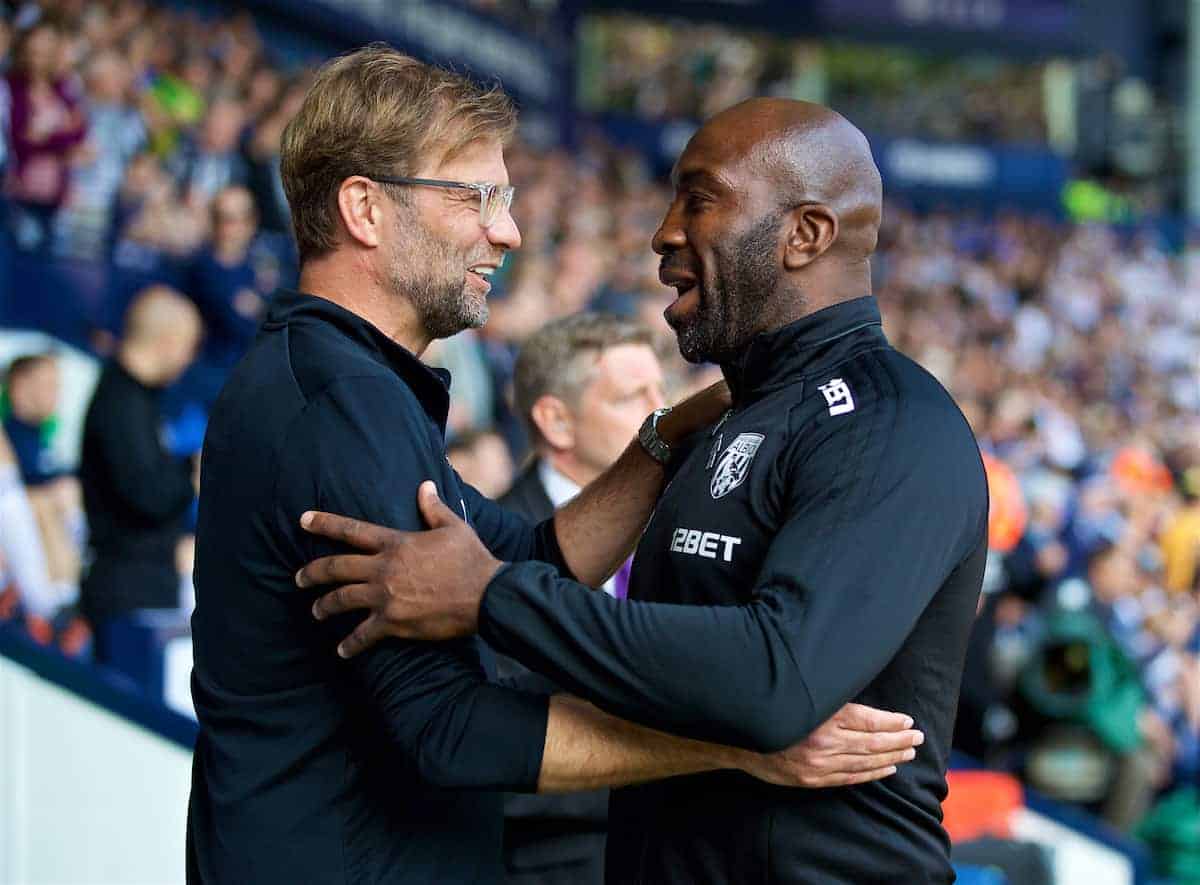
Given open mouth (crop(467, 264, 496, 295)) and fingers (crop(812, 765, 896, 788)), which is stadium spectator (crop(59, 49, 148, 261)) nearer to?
open mouth (crop(467, 264, 496, 295))

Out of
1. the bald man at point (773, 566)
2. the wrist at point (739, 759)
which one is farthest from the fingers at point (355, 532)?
the wrist at point (739, 759)

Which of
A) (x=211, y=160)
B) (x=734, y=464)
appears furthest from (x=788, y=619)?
(x=211, y=160)

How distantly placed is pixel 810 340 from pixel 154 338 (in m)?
3.27

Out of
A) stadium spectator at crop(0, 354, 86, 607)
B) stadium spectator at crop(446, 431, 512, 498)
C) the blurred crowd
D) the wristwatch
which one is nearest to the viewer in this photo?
the wristwatch

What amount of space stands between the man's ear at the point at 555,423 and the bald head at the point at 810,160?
171 cm

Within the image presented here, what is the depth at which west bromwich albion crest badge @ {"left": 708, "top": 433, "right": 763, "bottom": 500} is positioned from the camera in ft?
7.80

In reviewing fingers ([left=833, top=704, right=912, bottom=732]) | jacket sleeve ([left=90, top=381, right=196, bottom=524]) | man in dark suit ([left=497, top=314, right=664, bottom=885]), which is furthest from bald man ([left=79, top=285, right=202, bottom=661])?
fingers ([left=833, top=704, right=912, bottom=732])

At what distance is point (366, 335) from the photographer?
2408 millimetres

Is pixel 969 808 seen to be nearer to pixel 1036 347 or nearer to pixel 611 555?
pixel 611 555

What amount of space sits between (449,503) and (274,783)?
473 mm

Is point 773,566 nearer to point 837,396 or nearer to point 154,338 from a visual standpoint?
point 837,396

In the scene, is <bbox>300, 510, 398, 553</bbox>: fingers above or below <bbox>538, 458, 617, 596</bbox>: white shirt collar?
above

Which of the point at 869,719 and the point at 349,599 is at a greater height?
the point at 349,599

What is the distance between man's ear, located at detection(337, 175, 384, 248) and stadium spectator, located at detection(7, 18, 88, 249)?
5735mm
